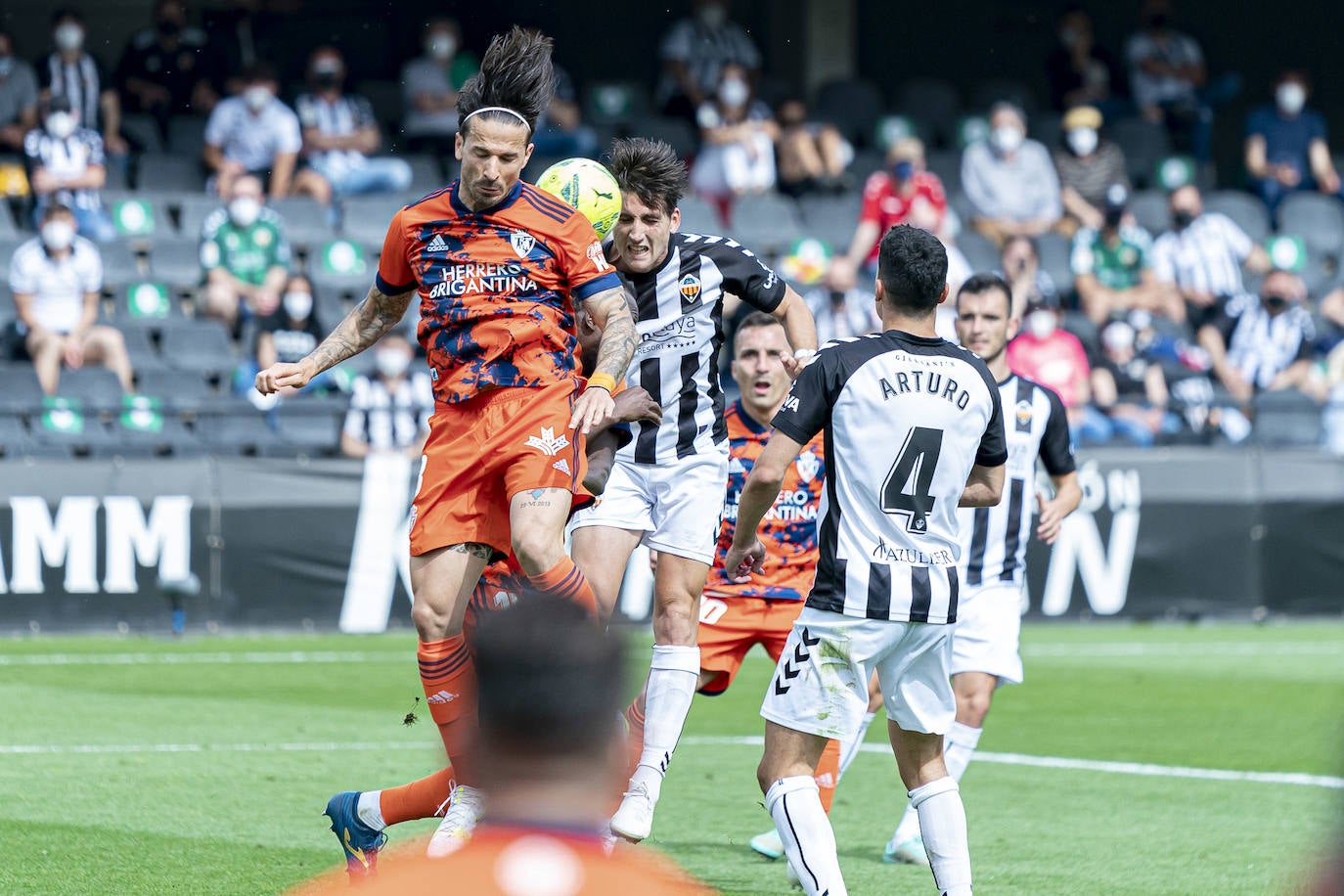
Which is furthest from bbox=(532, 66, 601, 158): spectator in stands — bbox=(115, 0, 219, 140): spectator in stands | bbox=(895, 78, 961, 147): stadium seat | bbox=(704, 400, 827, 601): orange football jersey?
bbox=(704, 400, 827, 601): orange football jersey

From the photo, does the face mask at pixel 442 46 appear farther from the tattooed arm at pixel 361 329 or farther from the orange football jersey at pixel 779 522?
the tattooed arm at pixel 361 329

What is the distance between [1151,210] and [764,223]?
5.16m

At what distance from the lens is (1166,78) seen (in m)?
22.6

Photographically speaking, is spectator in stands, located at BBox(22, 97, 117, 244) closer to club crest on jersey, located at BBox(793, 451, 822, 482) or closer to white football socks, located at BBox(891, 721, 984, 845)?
club crest on jersey, located at BBox(793, 451, 822, 482)

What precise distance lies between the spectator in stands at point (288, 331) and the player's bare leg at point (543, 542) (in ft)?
34.5

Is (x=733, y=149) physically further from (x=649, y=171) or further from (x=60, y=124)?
(x=649, y=171)

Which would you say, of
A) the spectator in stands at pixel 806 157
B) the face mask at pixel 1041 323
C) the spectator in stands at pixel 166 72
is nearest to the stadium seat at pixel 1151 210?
the spectator in stands at pixel 806 157

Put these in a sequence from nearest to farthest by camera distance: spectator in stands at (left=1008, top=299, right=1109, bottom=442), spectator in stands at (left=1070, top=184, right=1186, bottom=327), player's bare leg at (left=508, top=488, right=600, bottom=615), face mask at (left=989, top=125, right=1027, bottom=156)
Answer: player's bare leg at (left=508, top=488, right=600, bottom=615), spectator in stands at (left=1008, top=299, right=1109, bottom=442), spectator in stands at (left=1070, top=184, right=1186, bottom=327), face mask at (left=989, top=125, right=1027, bottom=156)

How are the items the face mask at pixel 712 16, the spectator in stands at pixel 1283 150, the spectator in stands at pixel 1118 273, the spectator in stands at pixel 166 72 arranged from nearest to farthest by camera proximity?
1. the spectator in stands at pixel 166 72
2. the spectator in stands at pixel 1118 273
3. the face mask at pixel 712 16
4. the spectator in stands at pixel 1283 150

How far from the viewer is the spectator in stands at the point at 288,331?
639 inches

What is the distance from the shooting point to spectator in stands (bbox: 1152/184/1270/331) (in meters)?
20.2

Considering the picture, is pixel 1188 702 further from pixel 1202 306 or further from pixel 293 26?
pixel 293 26

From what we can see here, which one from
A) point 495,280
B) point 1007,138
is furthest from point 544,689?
point 1007,138

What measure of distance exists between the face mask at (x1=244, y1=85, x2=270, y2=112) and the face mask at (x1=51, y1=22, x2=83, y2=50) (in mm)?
1716
